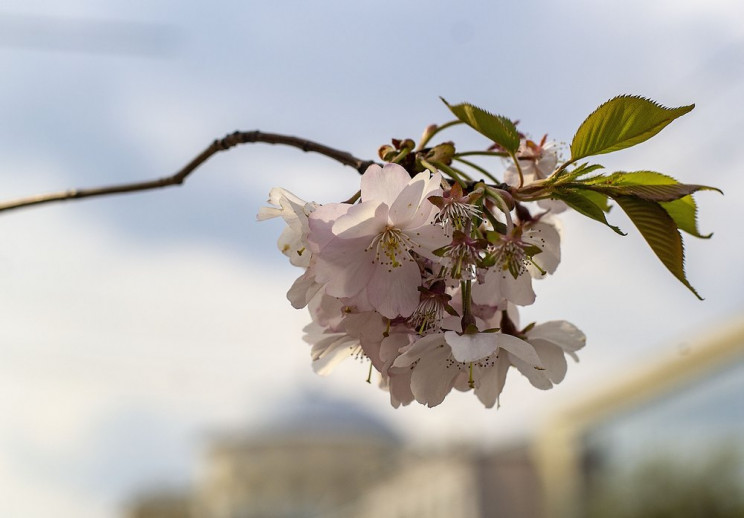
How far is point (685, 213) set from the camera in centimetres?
81

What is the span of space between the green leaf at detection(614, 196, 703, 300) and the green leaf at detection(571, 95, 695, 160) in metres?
0.05

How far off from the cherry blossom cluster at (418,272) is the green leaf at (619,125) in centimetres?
6

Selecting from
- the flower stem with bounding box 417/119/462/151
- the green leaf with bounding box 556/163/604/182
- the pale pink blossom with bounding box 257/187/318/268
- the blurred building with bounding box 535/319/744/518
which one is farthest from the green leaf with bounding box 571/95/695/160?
the blurred building with bounding box 535/319/744/518

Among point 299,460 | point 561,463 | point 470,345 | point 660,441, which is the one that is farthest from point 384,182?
point 299,460

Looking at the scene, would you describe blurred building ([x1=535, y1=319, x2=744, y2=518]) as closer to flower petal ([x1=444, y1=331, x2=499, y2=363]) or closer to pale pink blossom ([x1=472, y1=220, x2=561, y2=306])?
pale pink blossom ([x1=472, y1=220, x2=561, y2=306])

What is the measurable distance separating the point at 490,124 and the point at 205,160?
0.34 meters

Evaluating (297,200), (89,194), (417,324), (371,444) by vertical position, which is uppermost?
(371,444)

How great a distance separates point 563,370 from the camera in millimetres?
930

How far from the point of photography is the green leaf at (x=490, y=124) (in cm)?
79

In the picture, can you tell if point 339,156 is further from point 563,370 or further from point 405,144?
point 563,370

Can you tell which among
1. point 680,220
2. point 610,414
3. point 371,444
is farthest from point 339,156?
point 371,444

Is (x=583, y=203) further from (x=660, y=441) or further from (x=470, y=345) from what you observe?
(x=660, y=441)

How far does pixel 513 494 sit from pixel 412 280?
21579mm

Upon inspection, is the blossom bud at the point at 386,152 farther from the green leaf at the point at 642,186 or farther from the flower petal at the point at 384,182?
the green leaf at the point at 642,186
